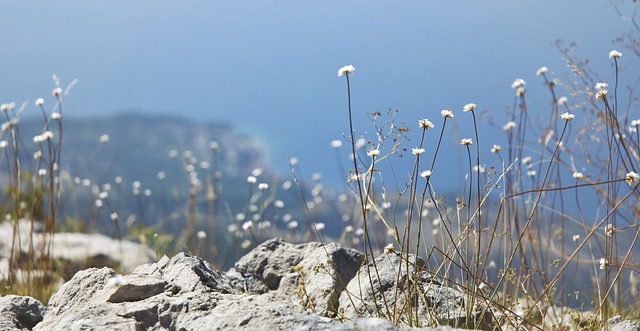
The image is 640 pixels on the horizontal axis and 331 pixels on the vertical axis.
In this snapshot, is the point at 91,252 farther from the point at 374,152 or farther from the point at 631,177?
the point at 631,177

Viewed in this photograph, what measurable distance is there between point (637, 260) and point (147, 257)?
374 centimetres

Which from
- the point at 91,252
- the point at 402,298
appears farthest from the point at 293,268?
the point at 91,252

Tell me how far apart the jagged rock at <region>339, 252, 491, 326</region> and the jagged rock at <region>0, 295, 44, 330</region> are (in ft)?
3.57

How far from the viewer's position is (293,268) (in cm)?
289

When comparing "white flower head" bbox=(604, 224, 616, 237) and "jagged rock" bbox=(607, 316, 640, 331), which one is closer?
"jagged rock" bbox=(607, 316, 640, 331)

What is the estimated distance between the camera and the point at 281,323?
194 cm

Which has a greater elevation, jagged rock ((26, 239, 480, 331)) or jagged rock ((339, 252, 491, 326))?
jagged rock ((26, 239, 480, 331))

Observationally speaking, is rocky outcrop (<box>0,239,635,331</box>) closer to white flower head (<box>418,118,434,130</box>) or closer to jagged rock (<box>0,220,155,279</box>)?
white flower head (<box>418,118,434,130</box>)

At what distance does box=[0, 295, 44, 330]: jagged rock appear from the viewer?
243 centimetres

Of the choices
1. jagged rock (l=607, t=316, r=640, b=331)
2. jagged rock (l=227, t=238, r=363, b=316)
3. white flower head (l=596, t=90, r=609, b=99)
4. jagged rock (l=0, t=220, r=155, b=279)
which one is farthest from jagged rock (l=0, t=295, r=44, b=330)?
jagged rock (l=0, t=220, r=155, b=279)

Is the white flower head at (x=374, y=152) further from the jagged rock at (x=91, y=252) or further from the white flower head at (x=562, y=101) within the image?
the jagged rock at (x=91, y=252)

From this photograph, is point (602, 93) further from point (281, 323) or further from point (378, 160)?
point (281, 323)

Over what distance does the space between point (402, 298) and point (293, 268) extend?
1.73 ft

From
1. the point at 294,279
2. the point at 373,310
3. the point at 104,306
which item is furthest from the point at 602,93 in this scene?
the point at 104,306
